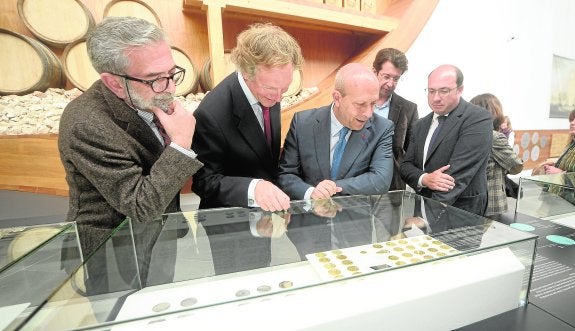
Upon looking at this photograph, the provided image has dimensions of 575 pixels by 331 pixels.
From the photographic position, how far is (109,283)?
2.48 feet

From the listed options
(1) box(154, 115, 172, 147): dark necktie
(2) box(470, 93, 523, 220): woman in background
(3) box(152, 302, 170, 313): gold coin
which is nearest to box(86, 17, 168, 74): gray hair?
(1) box(154, 115, 172, 147): dark necktie

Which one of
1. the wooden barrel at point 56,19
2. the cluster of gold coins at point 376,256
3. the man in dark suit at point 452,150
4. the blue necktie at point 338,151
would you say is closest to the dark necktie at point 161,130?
the cluster of gold coins at point 376,256

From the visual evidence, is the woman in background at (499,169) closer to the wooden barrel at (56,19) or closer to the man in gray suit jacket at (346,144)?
the man in gray suit jacket at (346,144)

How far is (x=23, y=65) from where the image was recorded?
206 cm

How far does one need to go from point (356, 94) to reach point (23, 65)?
89.9 inches

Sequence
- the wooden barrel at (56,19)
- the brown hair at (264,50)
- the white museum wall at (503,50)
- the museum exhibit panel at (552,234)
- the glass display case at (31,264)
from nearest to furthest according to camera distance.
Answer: the glass display case at (31,264), the museum exhibit panel at (552,234), the brown hair at (264,50), the wooden barrel at (56,19), the white museum wall at (503,50)

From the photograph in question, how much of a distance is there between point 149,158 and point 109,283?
490 millimetres

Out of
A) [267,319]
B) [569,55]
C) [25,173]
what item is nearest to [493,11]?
[569,55]

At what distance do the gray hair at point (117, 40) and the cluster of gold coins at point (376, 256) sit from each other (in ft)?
2.94

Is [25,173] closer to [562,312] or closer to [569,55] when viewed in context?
[562,312]

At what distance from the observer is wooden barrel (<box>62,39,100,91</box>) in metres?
2.17

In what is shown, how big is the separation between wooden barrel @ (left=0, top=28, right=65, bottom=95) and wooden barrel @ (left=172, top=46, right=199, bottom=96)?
0.85 metres

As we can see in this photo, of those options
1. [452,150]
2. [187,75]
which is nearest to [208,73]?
[187,75]

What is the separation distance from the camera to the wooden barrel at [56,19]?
2.07 m
